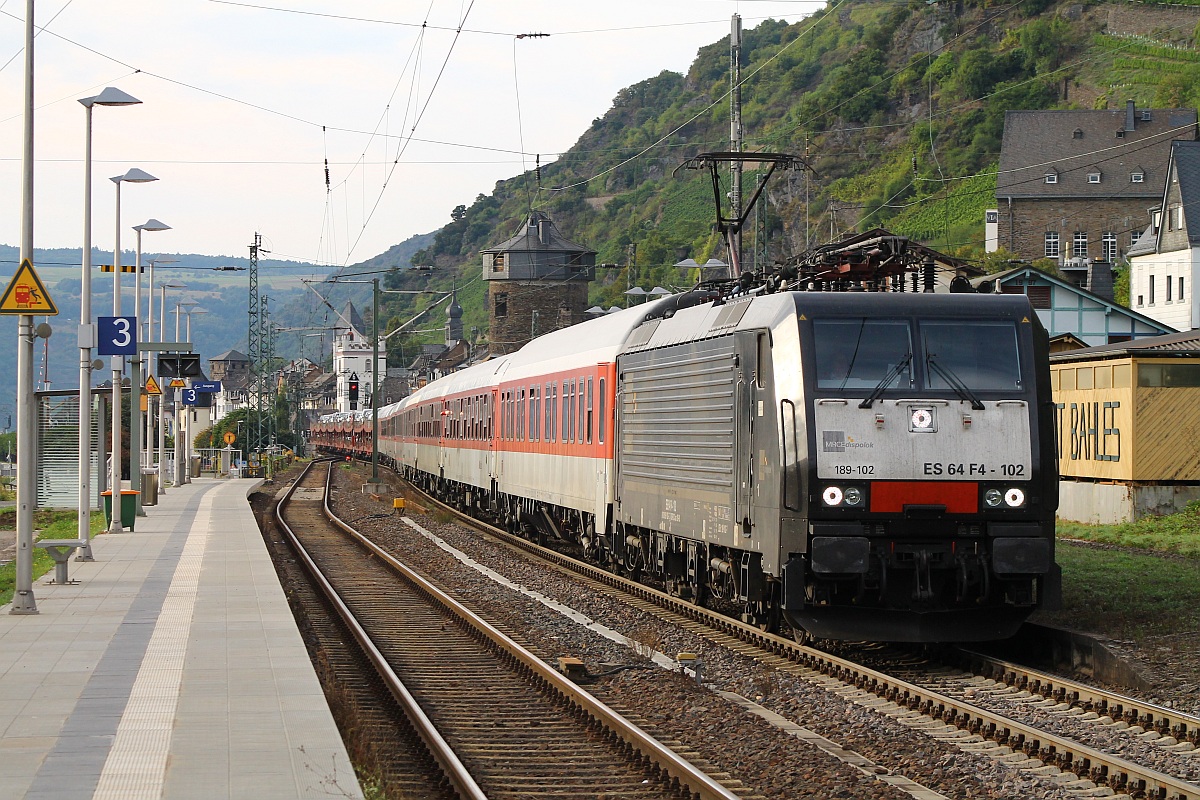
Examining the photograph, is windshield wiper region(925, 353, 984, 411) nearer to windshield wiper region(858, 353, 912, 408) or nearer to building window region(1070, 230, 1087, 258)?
windshield wiper region(858, 353, 912, 408)

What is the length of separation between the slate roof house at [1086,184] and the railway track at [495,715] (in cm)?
8340

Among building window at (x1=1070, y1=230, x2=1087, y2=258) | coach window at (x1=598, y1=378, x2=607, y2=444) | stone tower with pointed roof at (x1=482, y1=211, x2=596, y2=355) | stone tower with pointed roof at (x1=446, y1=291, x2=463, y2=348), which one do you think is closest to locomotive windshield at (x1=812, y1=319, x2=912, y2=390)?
coach window at (x1=598, y1=378, x2=607, y2=444)

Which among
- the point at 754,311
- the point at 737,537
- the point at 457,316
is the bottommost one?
the point at 737,537

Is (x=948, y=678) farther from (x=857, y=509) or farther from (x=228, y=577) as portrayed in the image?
(x=228, y=577)

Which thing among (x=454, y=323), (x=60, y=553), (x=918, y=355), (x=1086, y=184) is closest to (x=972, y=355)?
(x=918, y=355)

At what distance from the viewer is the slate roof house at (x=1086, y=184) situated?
95.0 m

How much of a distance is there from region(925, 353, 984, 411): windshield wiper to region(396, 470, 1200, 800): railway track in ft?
6.86

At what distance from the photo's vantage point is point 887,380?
1216cm

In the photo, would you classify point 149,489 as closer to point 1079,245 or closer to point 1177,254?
point 1177,254

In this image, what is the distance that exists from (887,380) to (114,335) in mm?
15429

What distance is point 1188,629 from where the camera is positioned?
43.3ft

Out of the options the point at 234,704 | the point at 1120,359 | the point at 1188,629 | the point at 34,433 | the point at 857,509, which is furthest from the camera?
the point at 1120,359

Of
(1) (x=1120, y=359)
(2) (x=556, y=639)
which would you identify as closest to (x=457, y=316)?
(1) (x=1120, y=359)

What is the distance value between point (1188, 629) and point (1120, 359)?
13366 mm
